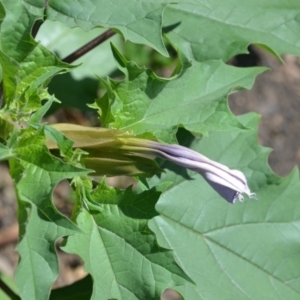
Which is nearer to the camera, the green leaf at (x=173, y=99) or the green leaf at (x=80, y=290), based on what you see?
the green leaf at (x=173, y=99)

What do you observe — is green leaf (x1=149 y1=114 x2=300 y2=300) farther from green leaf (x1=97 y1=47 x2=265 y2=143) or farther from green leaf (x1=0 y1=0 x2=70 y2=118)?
green leaf (x1=0 y1=0 x2=70 y2=118)

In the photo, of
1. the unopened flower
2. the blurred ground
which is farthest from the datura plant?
the blurred ground

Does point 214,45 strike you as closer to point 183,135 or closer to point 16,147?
point 183,135

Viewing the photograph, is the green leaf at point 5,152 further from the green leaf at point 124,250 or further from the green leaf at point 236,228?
the green leaf at point 236,228

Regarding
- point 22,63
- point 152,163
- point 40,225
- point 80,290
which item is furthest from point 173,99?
point 80,290

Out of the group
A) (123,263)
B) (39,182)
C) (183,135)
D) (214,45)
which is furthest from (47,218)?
(214,45)

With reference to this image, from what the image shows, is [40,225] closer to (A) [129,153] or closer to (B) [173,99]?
(A) [129,153]

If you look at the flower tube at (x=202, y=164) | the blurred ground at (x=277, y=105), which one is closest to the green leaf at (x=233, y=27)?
the flower tube at (x=202, y=164)
